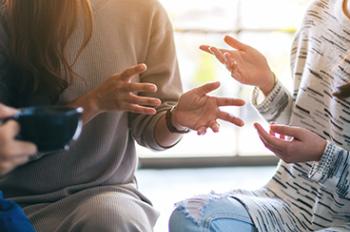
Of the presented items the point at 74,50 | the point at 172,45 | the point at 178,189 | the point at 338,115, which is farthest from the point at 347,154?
the point at 178,189

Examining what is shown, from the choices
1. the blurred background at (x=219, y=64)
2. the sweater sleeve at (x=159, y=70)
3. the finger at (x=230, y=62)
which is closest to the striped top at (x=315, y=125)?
the finger at (x=230, y=62)

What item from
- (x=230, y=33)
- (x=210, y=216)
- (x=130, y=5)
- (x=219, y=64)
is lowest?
(x=219, y=64)

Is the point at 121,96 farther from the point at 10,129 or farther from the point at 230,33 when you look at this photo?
the point at 230,33

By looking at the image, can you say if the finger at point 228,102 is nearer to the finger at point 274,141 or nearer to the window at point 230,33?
the finger at point 274,141

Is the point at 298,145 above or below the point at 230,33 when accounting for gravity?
above

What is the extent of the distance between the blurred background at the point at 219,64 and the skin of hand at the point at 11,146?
1.71 m

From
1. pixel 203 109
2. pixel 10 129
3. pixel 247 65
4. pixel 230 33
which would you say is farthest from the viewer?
pixel 230 33

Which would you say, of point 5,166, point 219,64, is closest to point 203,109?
point 5,166

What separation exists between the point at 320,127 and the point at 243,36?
56.1 inches

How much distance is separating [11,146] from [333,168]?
627mm

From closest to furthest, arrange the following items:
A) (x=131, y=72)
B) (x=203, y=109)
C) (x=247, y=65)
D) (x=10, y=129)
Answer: (x=10, y=129) < (x=131, y=72) < (x=203, y=109) < (x=247, y=65)

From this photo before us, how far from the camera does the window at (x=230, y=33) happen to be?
2588mm

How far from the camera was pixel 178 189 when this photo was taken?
2.32m

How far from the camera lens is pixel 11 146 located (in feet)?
2.58
